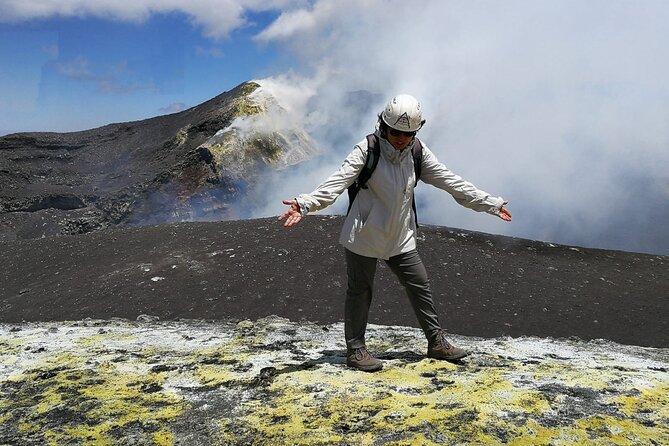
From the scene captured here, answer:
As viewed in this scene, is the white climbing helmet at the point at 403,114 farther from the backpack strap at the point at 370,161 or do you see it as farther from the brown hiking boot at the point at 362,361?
the brown hiking boot at the point at 362,361

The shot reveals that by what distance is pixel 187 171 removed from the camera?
27078 millimetres

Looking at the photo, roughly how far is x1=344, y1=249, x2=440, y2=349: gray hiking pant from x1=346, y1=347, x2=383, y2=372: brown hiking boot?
0.16 ft

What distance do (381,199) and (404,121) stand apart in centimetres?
62

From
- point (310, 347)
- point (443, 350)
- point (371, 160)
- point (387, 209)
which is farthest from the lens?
point (310, 347)

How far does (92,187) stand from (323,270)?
865 inches

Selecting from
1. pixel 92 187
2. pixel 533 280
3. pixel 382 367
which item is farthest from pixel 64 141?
pixel 382 367

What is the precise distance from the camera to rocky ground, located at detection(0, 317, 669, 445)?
3504mm

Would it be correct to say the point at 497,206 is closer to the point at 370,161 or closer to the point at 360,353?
the point at 370,161

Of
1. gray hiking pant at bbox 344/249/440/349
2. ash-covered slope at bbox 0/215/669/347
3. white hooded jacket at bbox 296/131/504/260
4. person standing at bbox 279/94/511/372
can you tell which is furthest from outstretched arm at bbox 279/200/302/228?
ash-covered slope at bbox 0/215/669/347

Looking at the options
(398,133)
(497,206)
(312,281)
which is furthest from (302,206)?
(312,281)

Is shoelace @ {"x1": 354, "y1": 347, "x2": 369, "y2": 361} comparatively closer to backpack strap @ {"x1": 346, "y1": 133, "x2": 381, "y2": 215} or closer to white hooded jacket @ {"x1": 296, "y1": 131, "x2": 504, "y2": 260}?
white hooded jacket @ {"x1": 296, "y1": 131, "x2": 504, "y2": 260}

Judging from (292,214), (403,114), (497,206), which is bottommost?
(292,214)

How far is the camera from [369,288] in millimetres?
4719

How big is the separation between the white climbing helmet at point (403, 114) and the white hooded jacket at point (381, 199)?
0.20m
